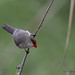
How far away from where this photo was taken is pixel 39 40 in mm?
4824

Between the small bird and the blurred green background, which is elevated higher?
the small bird

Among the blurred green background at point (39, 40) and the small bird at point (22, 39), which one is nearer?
the small bird at point (22, 39)

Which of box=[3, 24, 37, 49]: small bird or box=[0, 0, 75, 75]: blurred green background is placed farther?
box=[0, 0, 75, 75]: blurred green background

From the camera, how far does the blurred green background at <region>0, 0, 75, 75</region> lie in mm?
3994

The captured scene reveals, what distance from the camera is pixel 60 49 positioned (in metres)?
4.58

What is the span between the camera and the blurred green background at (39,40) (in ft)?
13.1

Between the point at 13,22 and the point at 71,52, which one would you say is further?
the point at 13,22

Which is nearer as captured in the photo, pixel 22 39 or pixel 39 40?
pixel 22 39

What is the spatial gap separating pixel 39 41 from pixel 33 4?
67 centimetres

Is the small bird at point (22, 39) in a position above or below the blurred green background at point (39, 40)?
above

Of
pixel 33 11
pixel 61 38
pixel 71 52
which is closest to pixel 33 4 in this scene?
pixel 33 11

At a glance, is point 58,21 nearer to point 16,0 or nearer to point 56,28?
point 56,28

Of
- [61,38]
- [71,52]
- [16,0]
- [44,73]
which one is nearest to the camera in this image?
[44,73]

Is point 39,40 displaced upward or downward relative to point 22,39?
downward
